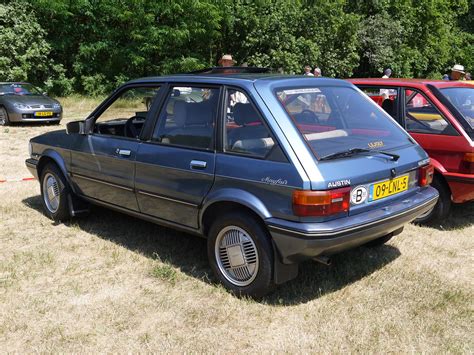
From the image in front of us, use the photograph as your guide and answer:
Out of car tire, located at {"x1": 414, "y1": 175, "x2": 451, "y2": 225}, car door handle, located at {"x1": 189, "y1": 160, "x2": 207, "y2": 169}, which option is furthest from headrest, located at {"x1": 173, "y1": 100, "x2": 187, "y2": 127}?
car tire, located at {"x1": 414, "y1": 175, "x2": 451, "y2": 225}

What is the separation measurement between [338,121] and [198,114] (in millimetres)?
1120

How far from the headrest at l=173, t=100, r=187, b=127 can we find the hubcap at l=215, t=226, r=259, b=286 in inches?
39.2

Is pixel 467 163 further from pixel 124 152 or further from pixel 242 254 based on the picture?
pixel 124 152

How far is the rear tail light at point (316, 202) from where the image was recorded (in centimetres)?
320

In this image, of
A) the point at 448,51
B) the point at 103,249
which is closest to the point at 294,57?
the point at 448,51

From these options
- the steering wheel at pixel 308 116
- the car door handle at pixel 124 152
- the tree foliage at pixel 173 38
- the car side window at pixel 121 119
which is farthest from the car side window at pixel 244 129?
the tree foliage at pixel 173 38

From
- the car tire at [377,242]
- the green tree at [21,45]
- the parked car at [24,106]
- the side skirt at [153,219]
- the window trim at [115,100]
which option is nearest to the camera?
A: the side skirt at [153,219]

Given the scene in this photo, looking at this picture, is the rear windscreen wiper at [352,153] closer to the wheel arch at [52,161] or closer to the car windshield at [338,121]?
the car windshield at [338,121]

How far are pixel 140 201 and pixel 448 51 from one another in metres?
32.3

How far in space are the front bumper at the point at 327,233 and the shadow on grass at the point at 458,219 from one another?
2.13m

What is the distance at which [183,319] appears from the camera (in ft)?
11.5

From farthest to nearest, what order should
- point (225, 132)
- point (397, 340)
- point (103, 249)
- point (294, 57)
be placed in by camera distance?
point (294, 57), point (103, 249), point (225, 132), point (397, 340)

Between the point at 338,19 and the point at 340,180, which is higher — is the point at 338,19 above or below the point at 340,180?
above

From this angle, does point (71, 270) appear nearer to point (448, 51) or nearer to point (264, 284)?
point (264, 284)
